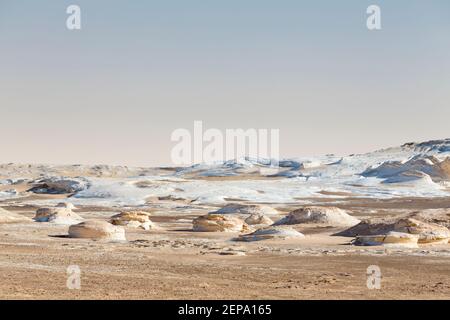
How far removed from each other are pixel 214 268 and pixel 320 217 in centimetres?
1284

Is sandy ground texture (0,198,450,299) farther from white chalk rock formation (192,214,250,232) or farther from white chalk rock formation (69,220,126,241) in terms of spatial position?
white chalk rock formation (192,214,250,232)

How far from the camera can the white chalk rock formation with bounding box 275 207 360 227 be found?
87.0 feet

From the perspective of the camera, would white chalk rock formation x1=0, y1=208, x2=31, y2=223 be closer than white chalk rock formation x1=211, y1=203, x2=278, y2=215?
Yes

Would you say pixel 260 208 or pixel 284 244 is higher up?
pixel 284 244

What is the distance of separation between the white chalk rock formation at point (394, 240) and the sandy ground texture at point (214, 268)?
42 centimetres

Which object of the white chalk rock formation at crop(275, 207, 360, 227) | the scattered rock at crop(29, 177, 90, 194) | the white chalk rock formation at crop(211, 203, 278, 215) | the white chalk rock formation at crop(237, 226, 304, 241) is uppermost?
the white chalk rock formation at crop(237, 226, 304, 241)

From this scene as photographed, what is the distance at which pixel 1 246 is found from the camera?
18.9 meters

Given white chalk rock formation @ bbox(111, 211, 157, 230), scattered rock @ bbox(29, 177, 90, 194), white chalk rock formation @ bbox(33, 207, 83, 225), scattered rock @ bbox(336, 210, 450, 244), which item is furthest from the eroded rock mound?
scattered rock @ bbox(336, 210, 450, 244)

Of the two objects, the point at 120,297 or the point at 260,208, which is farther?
the point at 260,208

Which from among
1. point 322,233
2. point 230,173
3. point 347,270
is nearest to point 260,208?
point 322,233

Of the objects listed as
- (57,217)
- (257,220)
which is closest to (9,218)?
(57,217)

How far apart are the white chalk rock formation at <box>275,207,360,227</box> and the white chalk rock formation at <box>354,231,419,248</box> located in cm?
722
